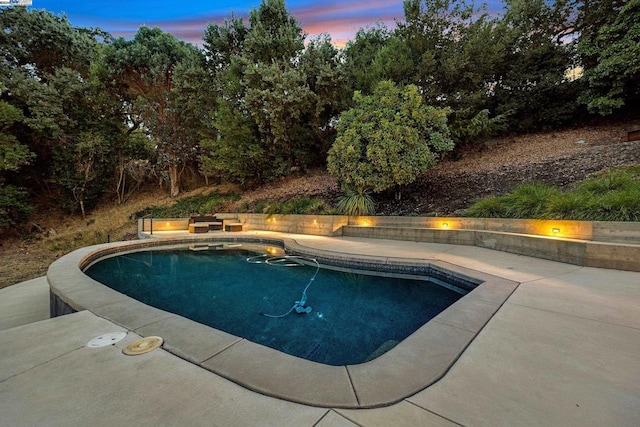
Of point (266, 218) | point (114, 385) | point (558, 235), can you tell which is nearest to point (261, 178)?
point (266, 218)

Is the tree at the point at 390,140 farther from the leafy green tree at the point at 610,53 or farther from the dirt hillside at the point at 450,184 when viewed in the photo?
the leafy green tree at the point at 610,53

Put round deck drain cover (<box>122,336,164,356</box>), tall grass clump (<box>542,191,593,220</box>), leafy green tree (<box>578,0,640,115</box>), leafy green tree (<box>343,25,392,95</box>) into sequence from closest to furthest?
round deck drain cover (<box>122,336,164,356</box>) → tall grass clump (<box>542,191,593,220</box>) → leafy green tree (<box>578,0,640,115</box>) → leafy green tree (<box>343,25,392,95</box>)

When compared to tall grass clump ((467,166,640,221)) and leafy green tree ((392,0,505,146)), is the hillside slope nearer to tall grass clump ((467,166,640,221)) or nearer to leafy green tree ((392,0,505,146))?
tall grass clump ((467,166,640,221))

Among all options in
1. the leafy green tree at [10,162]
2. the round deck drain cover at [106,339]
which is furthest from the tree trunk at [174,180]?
the round deck drain cover at [106,339]

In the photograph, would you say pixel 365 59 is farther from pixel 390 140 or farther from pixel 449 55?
pixel 390 140

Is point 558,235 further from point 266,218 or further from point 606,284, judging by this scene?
point 266,218

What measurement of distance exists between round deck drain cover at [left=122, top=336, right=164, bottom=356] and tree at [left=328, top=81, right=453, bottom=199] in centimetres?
656

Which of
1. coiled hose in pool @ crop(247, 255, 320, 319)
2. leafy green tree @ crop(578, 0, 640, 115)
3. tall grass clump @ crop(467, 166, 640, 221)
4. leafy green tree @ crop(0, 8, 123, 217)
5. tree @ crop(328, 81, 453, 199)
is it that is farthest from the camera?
leafy green tree @ crop(0, 8, 123, 217)

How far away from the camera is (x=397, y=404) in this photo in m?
1.27

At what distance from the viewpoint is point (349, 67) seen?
10.9m

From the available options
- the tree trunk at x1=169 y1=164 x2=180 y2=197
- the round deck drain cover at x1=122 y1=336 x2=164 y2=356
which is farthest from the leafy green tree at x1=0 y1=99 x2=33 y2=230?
the round deck drain cover at x1=122 y1=336 x2=164 y2=356

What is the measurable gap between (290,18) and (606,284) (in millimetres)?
13634

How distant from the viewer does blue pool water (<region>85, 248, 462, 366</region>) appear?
253 cm

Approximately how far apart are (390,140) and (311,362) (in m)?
6.64
